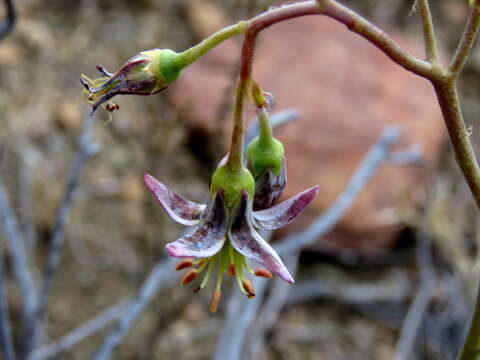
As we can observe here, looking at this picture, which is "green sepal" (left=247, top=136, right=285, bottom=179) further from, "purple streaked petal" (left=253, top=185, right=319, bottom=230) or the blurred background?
the blurred background

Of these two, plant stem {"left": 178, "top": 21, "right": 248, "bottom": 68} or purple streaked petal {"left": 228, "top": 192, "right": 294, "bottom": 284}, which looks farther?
purple streaked petal {"left": 228, "top": 192, "right": 294, "bottom": 284}

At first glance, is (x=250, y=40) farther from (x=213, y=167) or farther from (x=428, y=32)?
(x=213, y=167)

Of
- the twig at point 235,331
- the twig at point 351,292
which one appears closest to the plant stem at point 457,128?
the twig at point 235,331

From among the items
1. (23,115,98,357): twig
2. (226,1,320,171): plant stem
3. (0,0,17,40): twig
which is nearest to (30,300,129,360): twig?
(23,115,98,357): twig

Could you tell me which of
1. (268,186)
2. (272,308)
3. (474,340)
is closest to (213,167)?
(272,308)

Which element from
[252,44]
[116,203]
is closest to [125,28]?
[116,203]

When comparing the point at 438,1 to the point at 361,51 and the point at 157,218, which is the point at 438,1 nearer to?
the point at 361,51

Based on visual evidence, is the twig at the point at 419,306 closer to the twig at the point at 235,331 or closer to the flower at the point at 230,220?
the twig at the point at 235,331
